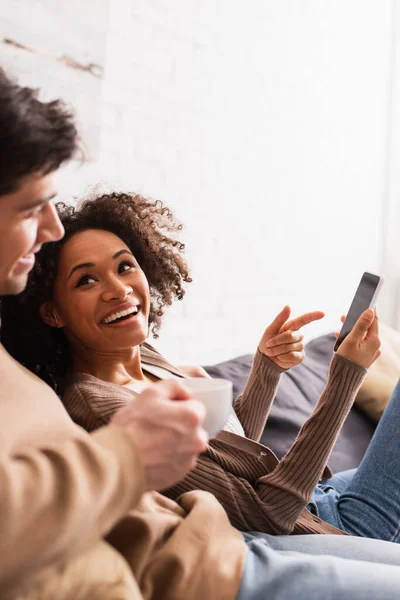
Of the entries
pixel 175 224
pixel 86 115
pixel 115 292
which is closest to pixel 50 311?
pixel 115 292

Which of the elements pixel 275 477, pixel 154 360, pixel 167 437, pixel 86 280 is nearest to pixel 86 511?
pixel 167 437

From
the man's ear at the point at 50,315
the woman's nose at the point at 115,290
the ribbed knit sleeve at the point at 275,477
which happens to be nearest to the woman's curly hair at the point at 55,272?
the man's ear at the point at 50,315

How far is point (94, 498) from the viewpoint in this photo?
666 millimetres

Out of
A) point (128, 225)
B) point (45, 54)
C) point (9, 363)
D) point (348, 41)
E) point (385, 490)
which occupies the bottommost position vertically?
point (385, 490)

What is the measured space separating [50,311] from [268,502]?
1.86 feet

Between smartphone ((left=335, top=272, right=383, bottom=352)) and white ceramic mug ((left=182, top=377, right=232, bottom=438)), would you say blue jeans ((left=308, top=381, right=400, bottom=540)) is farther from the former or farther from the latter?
white ceramic mug ((left=182, top=377, right=232, bottom=438))

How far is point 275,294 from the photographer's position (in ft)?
9.02

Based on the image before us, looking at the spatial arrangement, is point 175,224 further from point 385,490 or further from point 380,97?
point 380,97

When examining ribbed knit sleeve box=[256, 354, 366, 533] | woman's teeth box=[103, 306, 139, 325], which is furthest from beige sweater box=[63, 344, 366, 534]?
woman's teeth box=[103, 306, 139, 325]

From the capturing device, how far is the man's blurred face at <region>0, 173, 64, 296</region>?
2.73 ft

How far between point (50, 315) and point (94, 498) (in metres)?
0.78

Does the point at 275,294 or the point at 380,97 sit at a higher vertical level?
the point at 380,97

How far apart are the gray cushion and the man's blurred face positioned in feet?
3.69

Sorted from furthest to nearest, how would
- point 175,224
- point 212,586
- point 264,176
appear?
point 264,176 → point 175,224 → point 212,586
